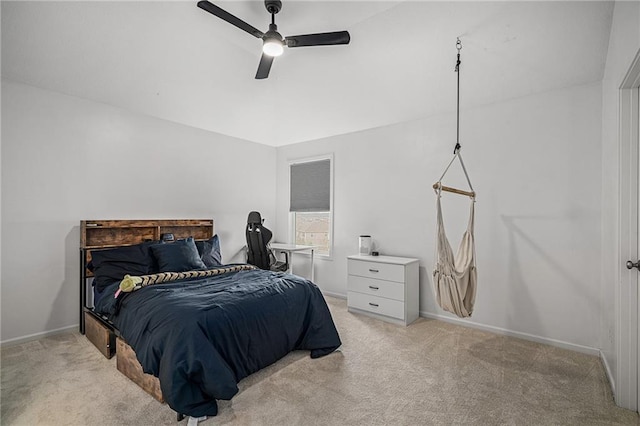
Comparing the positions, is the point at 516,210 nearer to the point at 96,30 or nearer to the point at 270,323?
the point at 270,323

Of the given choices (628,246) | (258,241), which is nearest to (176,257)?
(258,241)

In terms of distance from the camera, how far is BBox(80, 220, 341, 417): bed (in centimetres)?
189

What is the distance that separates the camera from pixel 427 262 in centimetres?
383

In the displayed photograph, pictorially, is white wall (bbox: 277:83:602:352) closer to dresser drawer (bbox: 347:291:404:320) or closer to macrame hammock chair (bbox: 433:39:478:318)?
dresser drawer (bbox: 347:291:404:320)

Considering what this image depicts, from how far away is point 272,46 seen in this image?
2307mm

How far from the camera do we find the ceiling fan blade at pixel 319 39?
2264 mm

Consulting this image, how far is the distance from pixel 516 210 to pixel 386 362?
206 centimetres

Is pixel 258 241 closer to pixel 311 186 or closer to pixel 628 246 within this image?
pixel 311 186

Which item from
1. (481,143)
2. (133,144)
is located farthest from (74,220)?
(481,143)

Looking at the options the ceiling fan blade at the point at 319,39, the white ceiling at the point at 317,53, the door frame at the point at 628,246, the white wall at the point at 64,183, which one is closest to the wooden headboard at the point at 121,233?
the white wall at the point at 64,183

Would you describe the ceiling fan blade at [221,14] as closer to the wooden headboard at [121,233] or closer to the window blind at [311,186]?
the wooden headboard at [121,233]

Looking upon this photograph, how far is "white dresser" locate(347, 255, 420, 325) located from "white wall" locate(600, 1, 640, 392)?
1.70 meters

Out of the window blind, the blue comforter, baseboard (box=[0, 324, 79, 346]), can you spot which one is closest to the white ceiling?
the window blind

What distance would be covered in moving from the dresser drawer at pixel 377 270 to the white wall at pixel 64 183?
2.40 meters
